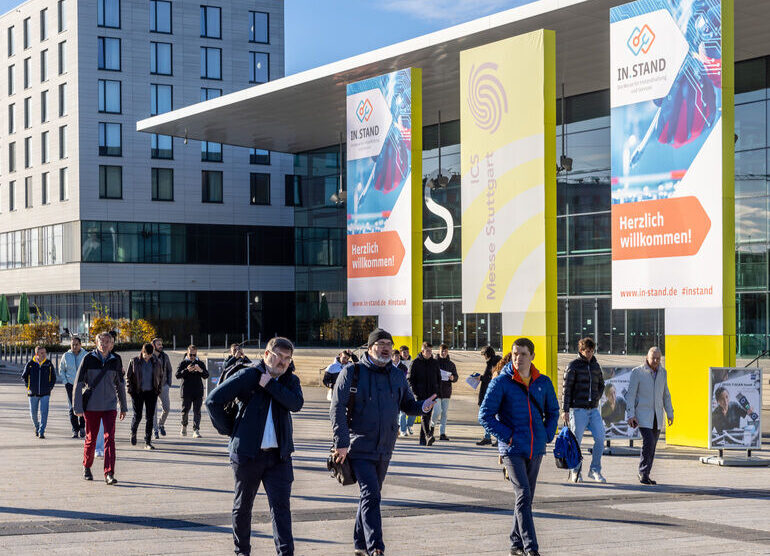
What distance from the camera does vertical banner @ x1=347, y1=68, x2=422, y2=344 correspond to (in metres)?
24.7

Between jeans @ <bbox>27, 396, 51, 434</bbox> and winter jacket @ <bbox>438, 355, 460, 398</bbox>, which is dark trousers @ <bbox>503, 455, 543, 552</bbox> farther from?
jeans @ <bbox>27, 396, 51, 434</bbox>

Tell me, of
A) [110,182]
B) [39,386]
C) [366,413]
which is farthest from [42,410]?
[110,182]

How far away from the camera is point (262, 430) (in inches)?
326

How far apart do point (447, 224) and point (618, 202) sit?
26.2 metres

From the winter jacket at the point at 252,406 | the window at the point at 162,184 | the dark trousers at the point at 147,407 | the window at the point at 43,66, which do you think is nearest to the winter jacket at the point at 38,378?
Answer: the dark trousers at the point at 147,407

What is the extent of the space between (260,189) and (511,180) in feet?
176

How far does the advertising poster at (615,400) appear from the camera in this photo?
18516mm

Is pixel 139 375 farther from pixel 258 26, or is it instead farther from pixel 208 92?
pixel 258 26

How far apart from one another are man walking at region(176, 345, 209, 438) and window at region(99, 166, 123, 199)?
164 feet

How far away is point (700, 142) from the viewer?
19547 millimetres

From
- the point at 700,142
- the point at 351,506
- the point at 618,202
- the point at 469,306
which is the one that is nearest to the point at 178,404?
the point at 469,306

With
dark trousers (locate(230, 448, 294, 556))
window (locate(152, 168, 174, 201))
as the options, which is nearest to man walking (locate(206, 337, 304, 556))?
dark trousers (locate(230, 448, 294, 556))

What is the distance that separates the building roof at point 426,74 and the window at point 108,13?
22.6m

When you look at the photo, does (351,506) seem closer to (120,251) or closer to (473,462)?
(473,462)
